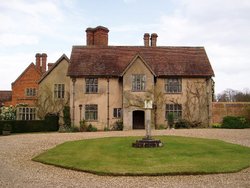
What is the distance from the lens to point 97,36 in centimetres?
3834

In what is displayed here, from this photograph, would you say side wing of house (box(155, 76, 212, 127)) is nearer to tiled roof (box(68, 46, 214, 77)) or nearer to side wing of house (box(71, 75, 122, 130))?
tiled roof (box(68, 46, 214, 77))

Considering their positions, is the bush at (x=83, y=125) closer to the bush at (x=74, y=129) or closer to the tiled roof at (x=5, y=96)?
the bush at (x=74, y=129)

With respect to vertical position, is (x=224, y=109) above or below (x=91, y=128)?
above

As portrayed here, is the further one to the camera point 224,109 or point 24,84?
point 24,84

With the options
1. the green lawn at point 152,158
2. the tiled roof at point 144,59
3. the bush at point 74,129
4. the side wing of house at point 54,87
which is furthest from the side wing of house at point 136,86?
the green lawn at point 152,158

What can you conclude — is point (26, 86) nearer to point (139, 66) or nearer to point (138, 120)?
point (138, 120)

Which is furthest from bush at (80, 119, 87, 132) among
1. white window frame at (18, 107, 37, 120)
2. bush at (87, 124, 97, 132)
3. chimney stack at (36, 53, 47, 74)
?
chimney stack at (36, 53, 47, 74)

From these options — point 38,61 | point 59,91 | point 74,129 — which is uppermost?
point 38,61

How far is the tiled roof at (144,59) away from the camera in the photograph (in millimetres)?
34219

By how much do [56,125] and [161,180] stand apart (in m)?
24.3

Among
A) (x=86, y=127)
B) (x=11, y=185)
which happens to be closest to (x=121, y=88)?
(x=86, y=127)

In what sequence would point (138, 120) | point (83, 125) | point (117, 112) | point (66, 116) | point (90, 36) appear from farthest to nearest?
1. point (90, 36)
2. point (138, 120)
3. point (66, 116)
4. point (117, 112)
5. point (83, 125)

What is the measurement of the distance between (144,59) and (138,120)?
5939 mm

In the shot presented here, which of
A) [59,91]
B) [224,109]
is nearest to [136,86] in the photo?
[59,91]
